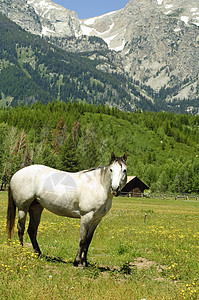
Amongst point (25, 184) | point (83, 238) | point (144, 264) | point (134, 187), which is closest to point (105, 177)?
point (83, 238)

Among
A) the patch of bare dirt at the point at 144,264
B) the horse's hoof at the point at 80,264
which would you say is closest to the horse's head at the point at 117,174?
the horse's hoof at the point at 80,264

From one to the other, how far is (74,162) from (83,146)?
45.8 m

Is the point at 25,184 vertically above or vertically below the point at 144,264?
above

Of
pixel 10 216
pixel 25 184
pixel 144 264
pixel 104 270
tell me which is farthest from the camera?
pixel 144 264

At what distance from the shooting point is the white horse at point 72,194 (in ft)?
36.8

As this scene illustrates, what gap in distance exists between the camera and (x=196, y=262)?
1264cm

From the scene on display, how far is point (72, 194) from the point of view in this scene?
11781mm

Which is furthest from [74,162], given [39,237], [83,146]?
[39,237]

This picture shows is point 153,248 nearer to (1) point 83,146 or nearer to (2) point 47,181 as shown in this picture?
(2) point 47,181

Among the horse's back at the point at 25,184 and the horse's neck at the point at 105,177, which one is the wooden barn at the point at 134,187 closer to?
the horse's back at the point at 25,184

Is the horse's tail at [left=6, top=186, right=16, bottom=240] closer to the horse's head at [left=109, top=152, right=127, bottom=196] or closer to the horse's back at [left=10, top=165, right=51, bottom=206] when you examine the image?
the horse's back at [left=10, top=165, right=51, bottom=206]

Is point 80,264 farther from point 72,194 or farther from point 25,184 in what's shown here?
point 25,184

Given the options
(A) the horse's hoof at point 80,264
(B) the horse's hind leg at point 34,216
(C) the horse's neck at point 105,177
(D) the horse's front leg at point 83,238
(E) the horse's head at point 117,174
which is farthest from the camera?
(B) the horse's hind leg at point 34,216

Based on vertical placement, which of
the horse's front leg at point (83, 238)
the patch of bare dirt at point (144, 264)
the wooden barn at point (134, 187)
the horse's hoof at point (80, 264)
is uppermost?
the horse's front leg at point (83, 238)
